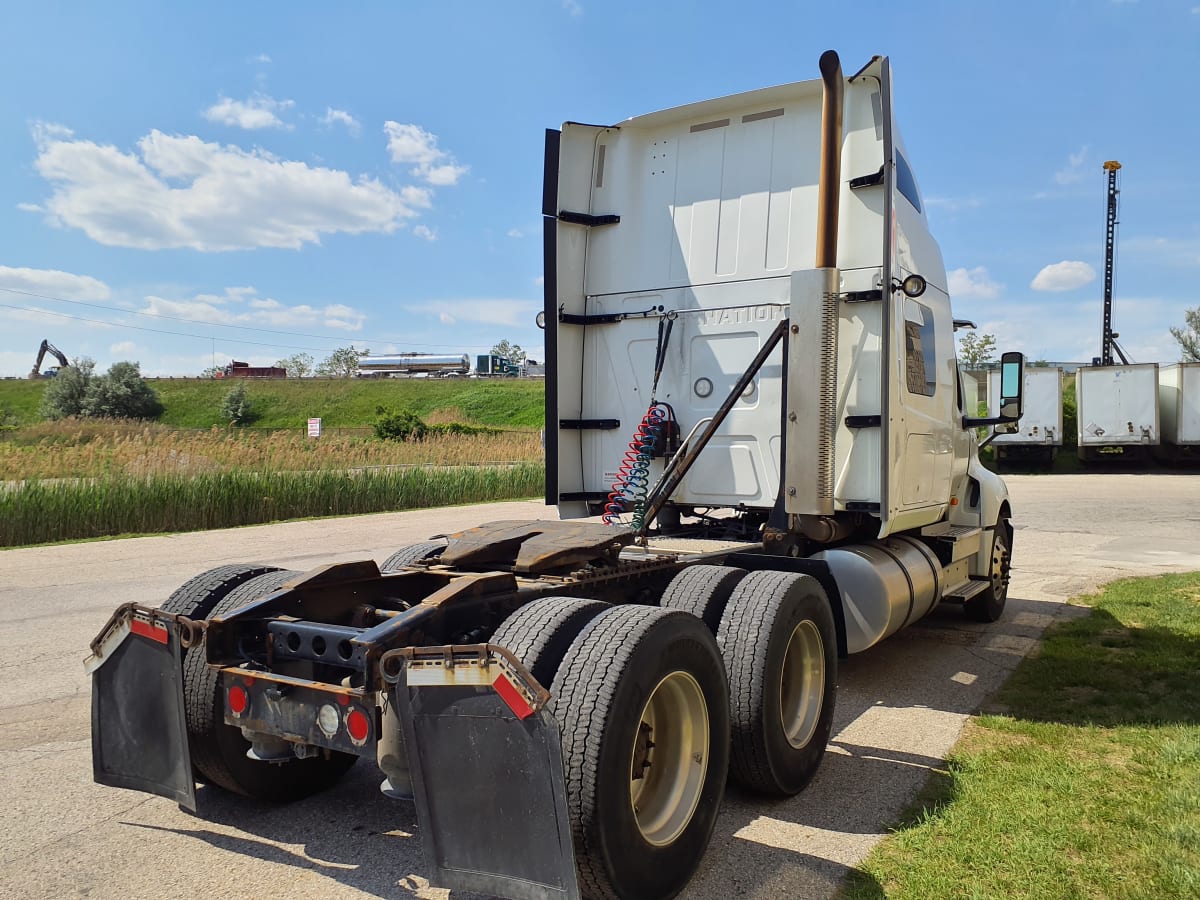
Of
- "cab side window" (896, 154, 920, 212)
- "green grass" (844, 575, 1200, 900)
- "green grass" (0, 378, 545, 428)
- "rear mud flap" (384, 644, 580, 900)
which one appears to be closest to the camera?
"rear mud flap" (384, 644, 580, 900)

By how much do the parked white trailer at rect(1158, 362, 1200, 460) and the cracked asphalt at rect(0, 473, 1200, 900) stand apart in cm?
2054

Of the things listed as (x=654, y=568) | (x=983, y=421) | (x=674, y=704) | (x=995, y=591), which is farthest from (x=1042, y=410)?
(x=674, y=704)

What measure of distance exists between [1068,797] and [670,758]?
194 cm

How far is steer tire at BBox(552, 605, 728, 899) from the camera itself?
2629 mm

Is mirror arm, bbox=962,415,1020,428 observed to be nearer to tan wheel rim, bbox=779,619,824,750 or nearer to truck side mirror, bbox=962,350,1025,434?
truck side mirror, bbox=962,350,1025,434

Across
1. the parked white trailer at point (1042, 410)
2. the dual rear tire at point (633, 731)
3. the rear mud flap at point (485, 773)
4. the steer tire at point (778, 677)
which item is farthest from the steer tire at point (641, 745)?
the parked white trailer at point (1042, 410)

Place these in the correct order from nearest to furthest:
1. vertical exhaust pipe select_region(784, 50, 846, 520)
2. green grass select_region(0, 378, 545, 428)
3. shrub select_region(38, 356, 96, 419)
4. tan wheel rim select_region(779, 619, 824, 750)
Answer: tan wheel rim select_region(779, 619, 824, 750)
vertical exhaust pipe select_region(784, 50, 846, 520)
shrub select_region(38, 356, 96, 419)
green grass select_region(0, 378, 545, 428)

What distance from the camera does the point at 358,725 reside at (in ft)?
9.21

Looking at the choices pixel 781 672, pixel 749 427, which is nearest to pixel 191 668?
pixel 781 672

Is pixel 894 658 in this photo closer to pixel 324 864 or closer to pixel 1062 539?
pixel 324 864

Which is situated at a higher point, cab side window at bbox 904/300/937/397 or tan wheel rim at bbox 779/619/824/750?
cab side window at bbox 904/300/937/397

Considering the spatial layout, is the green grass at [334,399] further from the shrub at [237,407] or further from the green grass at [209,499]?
the green grass at [209,499]

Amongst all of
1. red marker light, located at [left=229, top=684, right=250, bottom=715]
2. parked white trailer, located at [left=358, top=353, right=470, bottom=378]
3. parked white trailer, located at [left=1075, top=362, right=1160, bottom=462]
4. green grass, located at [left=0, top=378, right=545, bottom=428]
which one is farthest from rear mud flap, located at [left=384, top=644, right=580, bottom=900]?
parked white trailer, located at [left=358, top=353, right=470, bottom=378]

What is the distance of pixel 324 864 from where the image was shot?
3.28m
